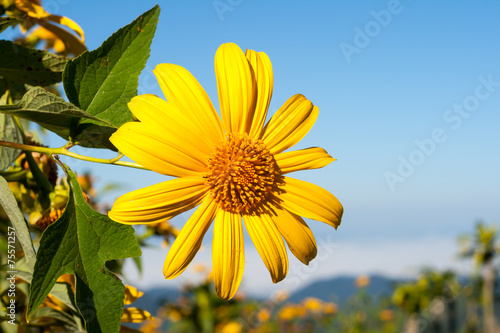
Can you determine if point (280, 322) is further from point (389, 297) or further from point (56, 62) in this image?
point (56, 62)

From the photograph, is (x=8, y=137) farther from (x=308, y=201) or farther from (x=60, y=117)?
(x=308, y=201)

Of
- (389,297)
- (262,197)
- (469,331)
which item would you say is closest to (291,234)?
(262,197)

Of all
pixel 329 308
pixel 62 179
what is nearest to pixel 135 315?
pixel 62 179

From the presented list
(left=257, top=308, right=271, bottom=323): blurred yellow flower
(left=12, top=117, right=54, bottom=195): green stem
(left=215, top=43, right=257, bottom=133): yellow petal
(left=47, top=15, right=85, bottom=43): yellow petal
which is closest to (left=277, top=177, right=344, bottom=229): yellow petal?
(left=215, top=43, right=257, bottom=133): yellow petal

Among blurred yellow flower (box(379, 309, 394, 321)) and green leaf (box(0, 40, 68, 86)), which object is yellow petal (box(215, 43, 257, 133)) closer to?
green leaf (box(0, 40, 68, 86))

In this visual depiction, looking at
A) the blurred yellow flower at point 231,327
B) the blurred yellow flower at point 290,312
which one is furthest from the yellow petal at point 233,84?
the blurred yellow flower at point 290,312

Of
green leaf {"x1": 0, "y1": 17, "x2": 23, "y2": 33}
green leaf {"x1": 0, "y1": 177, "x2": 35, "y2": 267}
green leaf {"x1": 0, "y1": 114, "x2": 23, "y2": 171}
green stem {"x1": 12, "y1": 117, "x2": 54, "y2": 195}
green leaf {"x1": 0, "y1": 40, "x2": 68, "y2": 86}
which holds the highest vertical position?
green leaf {"x1": 0, "y1": 17, "x2": 23, "y2": 33}
